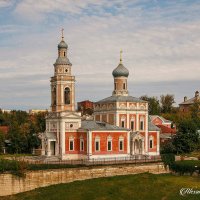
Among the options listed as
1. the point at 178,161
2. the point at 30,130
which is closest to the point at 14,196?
the point at 178,161

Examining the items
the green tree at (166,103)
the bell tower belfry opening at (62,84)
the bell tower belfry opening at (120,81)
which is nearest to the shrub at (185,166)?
the bell tower belfry opening at (62,84)

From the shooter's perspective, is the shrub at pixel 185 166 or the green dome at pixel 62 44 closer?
the shrub at pixel 185 166

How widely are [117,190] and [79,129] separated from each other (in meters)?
13.6

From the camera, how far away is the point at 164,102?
374 feet

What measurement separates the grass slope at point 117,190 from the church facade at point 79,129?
8.59 metres

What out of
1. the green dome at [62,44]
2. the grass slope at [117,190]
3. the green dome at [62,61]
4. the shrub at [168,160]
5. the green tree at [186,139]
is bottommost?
the grass slope at [117,190]

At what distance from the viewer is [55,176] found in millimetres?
43406

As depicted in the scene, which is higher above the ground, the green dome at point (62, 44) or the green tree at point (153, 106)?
the green dome at point (62, 44)

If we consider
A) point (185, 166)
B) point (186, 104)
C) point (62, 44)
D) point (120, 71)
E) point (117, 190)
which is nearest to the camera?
point (117, 190)

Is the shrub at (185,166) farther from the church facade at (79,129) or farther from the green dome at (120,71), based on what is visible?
the green dome at (120,71)

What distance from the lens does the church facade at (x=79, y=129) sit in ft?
176

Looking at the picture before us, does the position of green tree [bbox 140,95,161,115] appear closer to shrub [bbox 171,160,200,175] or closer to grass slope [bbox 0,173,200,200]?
shrub [bbox 171,160,200,175]

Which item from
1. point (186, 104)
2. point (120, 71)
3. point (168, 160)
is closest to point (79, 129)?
point (168, 160)

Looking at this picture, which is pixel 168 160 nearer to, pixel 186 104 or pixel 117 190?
pixel 117 190
